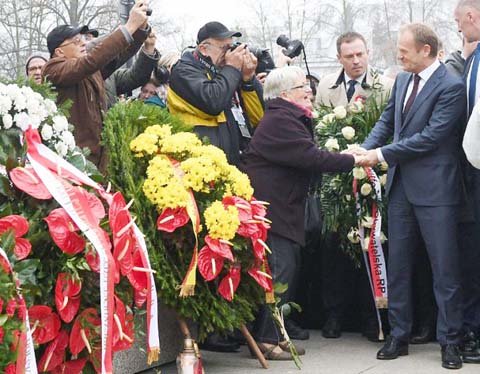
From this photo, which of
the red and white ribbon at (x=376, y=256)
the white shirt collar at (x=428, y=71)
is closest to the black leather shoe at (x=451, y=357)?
the red and white ribbon at (x=376, y=256)

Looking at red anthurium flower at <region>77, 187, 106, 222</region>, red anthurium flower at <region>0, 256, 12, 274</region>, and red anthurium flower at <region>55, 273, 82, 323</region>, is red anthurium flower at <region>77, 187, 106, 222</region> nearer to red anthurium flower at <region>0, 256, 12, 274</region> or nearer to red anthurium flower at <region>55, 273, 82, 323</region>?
red anthurium flower at <region>55, 273, 82, 323</region>

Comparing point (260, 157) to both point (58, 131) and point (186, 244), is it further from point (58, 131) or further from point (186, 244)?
point (58, 131)

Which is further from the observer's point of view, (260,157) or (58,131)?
(260,157)

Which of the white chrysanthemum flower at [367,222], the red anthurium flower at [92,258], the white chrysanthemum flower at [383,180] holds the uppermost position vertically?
the white chrysanthemum flower at [383,180]

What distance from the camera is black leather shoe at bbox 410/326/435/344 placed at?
698 centimetres

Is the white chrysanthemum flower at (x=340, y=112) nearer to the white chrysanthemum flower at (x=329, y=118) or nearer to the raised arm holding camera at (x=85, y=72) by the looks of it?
the white chrysanthemum flower at (x=329, y=118)

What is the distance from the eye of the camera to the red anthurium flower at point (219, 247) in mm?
5527

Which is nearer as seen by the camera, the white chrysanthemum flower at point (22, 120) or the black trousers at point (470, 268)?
the white chrysanthemum flower at point (22, 120)

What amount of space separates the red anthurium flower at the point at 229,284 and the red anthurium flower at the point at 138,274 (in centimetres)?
84

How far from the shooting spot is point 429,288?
716 centimetres

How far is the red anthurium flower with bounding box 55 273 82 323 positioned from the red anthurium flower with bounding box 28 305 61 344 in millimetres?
47

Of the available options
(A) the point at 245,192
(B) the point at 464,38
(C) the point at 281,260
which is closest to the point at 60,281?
(A) the point at 245,192

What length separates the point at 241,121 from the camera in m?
7.19

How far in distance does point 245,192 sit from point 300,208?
2.69ft
